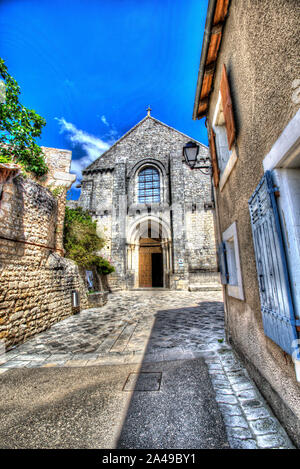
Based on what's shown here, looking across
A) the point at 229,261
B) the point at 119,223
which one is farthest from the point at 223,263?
the point at 119,223

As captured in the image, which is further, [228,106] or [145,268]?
[145,268]

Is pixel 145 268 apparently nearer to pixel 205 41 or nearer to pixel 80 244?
pixel 80 244

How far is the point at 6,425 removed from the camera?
66.2 inches

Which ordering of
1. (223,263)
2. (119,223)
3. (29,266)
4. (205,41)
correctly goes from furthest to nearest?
(119,223) < (29,266) < (223,263) < (205,41)

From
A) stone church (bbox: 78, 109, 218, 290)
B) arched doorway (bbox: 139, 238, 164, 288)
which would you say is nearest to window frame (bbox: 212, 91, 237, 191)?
stone church (bbox: 78, 109, 218, 290)

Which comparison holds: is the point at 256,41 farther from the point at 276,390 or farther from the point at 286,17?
the point at 276,390

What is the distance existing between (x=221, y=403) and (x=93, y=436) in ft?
3.76

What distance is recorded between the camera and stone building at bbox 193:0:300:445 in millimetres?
1342

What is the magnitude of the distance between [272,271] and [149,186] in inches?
520

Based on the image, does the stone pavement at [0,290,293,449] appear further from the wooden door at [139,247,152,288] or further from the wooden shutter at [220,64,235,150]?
the wooden door at [139,247,152,288]

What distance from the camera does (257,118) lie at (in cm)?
181

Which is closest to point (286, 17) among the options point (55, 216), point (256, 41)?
point (256, 41)

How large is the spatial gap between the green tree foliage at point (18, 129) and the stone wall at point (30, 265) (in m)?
1.16

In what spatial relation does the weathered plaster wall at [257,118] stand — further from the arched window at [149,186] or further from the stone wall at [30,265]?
the arched window at [149,186]
